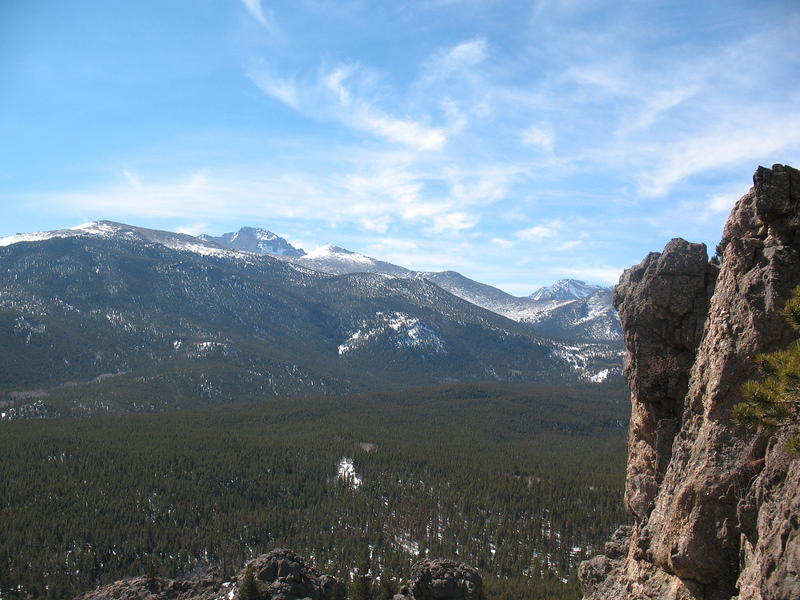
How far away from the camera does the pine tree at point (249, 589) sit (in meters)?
49.9

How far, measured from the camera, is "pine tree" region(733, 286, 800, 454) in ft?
47.4

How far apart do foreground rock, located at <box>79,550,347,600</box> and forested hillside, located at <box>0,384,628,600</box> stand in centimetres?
1620

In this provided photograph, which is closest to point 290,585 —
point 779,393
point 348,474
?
point 779,393

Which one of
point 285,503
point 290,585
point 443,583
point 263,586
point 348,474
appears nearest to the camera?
point 443,583

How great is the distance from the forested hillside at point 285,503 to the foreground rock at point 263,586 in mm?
16197

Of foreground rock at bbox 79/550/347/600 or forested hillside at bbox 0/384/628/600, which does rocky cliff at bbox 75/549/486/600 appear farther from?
forested hillside at bbox 0/384/628/600

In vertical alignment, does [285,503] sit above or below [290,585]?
below

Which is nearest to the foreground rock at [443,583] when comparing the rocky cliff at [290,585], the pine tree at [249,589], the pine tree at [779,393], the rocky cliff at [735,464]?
the rocky cliff at [290,585]

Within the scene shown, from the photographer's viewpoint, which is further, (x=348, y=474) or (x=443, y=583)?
(x=348, y=474)

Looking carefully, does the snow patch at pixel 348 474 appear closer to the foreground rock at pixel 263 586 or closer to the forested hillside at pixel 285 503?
the forested hillside at pixel 285 503

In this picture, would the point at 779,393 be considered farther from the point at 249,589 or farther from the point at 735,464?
the point at 249,589

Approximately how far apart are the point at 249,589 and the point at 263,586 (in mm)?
3561

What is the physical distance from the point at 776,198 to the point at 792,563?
405 inches

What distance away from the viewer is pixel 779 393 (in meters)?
15.0
